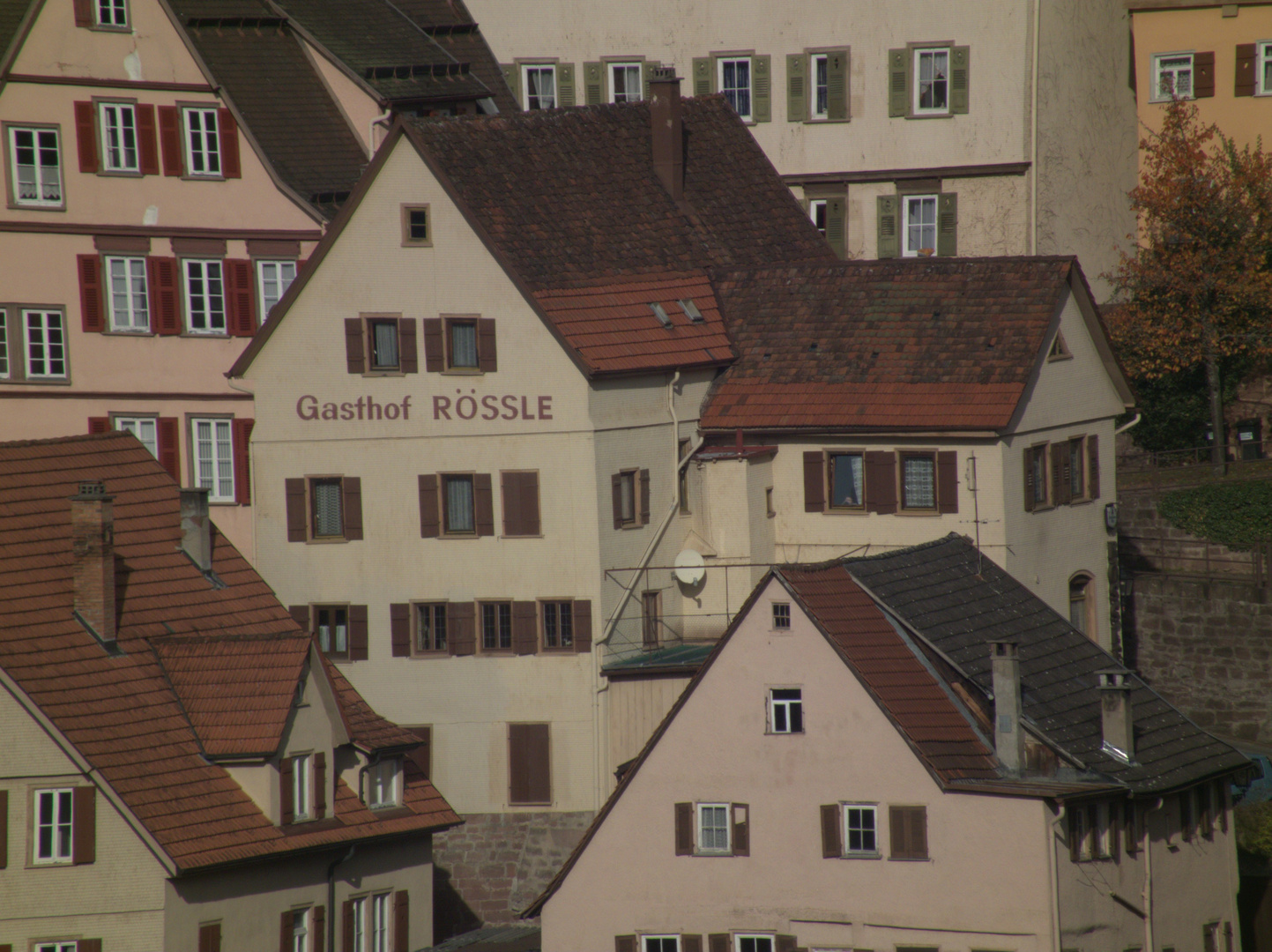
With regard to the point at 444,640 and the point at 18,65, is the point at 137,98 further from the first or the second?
the point at 444,640

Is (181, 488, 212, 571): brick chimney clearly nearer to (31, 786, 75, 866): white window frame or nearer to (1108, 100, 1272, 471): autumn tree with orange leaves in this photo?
(31, 786, 75, 866): white window frame

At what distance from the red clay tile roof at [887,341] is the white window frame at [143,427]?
43.9 ft

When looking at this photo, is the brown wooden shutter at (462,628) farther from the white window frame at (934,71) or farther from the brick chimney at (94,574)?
the white window frame at (934,71)

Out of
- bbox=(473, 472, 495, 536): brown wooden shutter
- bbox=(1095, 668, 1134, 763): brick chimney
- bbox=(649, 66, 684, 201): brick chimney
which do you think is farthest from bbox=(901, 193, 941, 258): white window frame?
bbox=(1095, 668, 1134, 763): brick chimney

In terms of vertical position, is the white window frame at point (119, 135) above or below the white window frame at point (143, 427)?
above

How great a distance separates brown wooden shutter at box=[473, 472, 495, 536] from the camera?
196 ft

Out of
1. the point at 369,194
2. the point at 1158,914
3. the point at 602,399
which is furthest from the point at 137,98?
the point at 1158,914

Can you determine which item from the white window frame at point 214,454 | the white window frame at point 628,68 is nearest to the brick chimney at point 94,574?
the white window frame at point 214,454

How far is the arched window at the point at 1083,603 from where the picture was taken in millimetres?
62438

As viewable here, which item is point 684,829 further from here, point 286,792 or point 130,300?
point 130,300

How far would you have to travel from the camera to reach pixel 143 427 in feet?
216

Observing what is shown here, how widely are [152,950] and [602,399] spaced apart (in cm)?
1608

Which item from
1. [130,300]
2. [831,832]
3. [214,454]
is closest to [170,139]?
[130,300]

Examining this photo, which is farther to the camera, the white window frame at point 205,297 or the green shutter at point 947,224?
the green shutter at point 947,224
